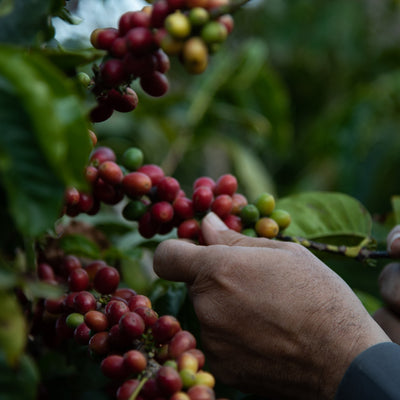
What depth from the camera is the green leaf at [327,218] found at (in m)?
1.04

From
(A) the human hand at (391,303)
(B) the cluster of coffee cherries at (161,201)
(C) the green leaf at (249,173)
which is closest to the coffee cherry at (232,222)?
(B) the cluster of coffee cherries at (161,201)

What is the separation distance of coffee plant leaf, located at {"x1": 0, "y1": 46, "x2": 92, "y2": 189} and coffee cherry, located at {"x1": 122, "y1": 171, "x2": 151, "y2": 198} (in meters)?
0.36

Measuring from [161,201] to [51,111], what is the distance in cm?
46

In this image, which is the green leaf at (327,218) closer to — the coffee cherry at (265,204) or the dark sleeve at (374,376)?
the coffee cherry at (265,204)

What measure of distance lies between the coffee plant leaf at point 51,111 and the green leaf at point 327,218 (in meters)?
0.67

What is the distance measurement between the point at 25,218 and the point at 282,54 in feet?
14.8

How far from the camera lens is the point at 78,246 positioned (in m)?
0.99

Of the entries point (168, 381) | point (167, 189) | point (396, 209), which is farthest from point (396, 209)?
point (168, 381)

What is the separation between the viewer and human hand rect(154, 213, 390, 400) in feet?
2.50

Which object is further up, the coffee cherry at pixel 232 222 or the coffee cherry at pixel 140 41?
the coffee cherry at pixel 140 41

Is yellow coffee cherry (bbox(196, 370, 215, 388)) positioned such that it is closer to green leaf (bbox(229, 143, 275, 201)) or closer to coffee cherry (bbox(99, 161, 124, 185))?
coffee cherry (bbox(99, 161, 124, 185))

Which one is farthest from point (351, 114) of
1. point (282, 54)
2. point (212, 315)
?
point (212, 315)

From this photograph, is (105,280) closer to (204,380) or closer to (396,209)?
(204,380)

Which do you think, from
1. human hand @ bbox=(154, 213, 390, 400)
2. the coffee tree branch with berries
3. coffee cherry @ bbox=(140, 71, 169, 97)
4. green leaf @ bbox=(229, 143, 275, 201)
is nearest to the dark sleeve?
human hand @ bbox=(154, 213, 390, 400)
